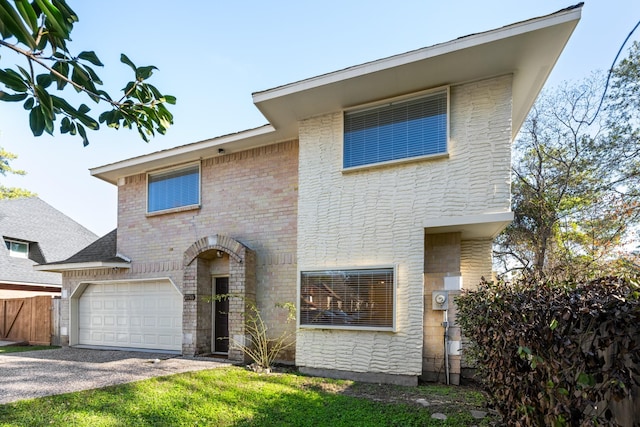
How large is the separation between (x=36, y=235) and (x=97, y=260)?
36.9ft

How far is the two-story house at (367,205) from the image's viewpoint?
6617 mm

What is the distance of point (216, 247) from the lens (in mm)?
9086

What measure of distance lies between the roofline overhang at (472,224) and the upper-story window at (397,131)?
4.36 feet

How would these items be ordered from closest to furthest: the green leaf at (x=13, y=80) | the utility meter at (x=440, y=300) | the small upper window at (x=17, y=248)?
the green leaf at (x=13, y=80) < the utility meter at (x=440, y=300) < the small upper window at (x=17, y=248)

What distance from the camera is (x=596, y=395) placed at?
2.31 m

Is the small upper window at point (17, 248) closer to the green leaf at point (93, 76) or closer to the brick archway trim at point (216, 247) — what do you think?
the brick archway trim at point (216, 247)

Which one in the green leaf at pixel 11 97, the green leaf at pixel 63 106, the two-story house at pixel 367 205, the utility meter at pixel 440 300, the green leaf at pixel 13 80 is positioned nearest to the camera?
the green leaf at pixel 13 80

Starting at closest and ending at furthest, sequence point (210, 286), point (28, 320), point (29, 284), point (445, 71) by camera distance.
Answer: point (445, 71), point (210, 286), point (28, 320), point (29, 284)

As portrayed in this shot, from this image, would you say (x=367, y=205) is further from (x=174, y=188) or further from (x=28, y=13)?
(x=28, y=13)

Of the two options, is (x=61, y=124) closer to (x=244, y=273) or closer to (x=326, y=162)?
(x=326, y=162)

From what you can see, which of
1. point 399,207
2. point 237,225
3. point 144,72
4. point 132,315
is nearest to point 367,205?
point 399,207

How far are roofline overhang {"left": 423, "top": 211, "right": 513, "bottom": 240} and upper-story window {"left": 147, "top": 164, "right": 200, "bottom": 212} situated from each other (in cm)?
652

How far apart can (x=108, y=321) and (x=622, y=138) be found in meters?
17.6

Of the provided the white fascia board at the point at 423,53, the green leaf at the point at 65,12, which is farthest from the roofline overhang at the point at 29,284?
the green leaf at the point at 65,12
